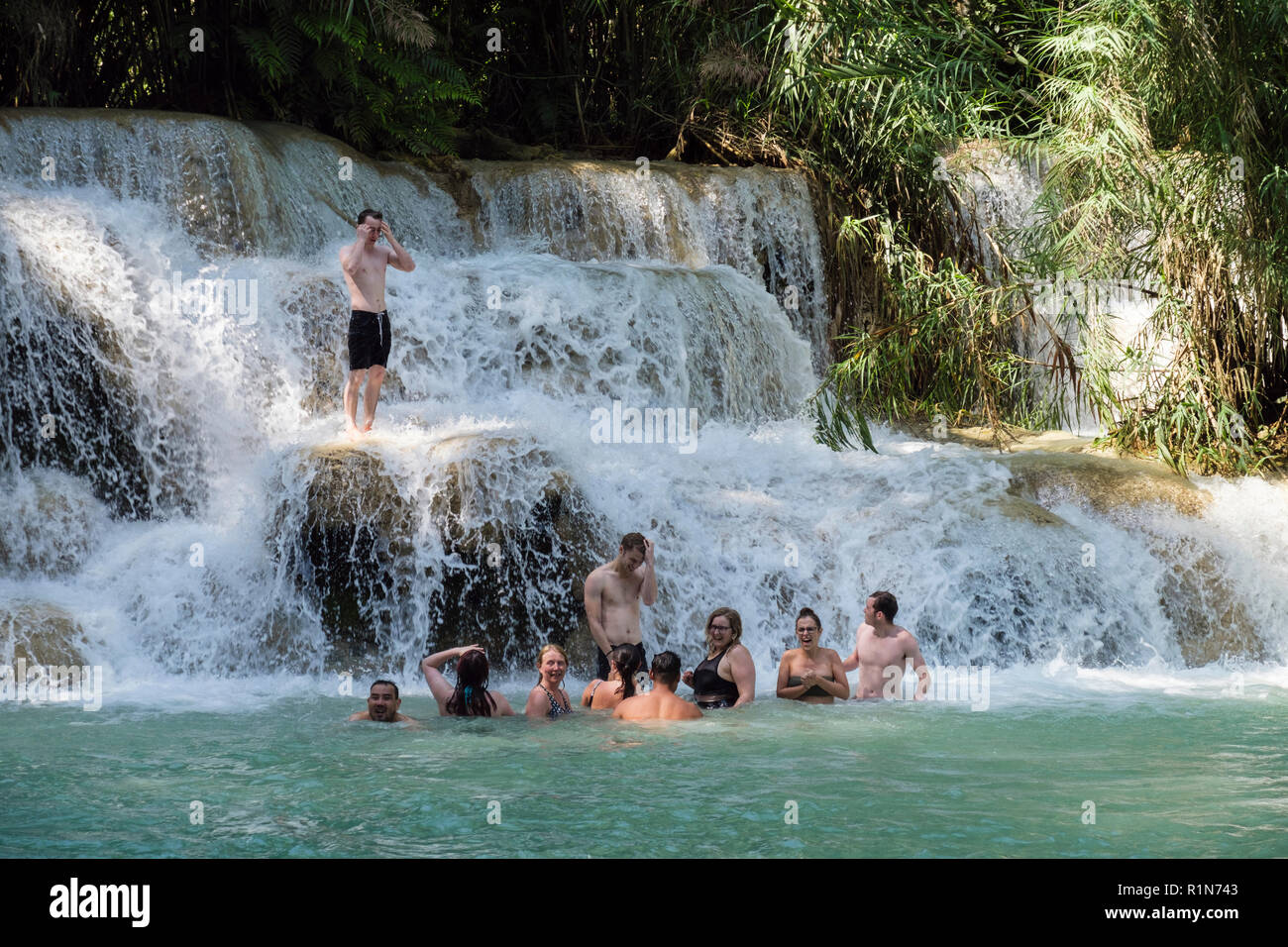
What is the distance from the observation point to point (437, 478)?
8.86 m

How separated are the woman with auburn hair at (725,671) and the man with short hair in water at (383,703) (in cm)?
146

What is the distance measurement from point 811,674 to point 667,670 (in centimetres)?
102

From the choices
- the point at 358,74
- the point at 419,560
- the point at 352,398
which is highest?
the point at 358,74

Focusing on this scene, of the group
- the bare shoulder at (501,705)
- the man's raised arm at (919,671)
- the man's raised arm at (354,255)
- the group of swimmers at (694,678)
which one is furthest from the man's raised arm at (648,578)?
the man's raised arm at (354,255)

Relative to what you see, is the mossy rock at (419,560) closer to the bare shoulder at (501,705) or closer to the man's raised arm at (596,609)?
the man's raised arm at (596,609)

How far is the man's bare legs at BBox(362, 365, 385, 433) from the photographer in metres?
9.62

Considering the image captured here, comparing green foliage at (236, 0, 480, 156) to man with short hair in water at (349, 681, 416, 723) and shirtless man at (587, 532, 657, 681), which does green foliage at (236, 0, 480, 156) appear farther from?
man with short hair in water at (349, 681, 416, 723)

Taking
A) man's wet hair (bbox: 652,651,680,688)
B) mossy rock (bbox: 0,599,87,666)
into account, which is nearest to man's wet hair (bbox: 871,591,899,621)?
man's wet hair (bbox: 652,651,680,688)

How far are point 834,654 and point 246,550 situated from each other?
11.7ft

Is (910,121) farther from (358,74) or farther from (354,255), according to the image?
(354,255)

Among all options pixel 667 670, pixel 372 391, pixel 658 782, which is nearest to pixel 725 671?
pixel 667 670

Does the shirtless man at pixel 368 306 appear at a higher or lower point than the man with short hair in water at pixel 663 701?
higher

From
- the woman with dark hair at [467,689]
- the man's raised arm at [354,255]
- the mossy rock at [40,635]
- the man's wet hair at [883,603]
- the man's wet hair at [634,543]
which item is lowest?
the woman with dark hair at [467,689]

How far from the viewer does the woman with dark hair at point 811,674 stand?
7.61 metres
